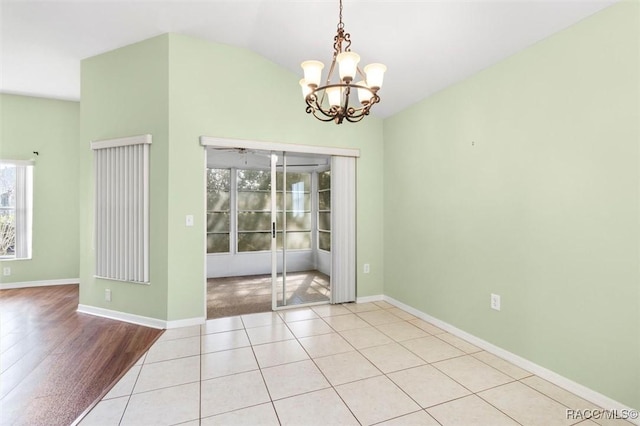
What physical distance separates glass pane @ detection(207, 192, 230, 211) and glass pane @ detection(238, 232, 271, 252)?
24.8 inches

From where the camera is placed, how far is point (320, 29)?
2.97 meters

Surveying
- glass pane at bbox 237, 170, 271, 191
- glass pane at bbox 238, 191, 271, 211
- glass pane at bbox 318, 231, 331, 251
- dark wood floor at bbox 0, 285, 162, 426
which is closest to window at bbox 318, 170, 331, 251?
glass pane at bbox 318, 231, 331, 251

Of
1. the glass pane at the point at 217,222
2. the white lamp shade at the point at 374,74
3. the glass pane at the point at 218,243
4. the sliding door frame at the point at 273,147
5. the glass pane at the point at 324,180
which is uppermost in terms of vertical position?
the white lamp shade at the point at 374,74

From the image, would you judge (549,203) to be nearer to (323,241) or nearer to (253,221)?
(323,241)

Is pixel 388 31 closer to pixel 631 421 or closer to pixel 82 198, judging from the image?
pixel 631 421

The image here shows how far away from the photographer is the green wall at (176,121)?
330cm

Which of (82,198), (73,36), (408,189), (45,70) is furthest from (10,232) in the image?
(408,189)

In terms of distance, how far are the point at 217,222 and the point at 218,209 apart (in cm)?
25

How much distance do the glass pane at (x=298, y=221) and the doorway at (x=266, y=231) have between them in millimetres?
16

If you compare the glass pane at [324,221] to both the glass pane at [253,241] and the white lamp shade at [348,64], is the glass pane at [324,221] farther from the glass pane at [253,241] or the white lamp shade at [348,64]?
the white lamp shade at [348,64]

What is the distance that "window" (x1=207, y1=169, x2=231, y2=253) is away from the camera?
5824mm

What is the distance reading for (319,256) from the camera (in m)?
5.35

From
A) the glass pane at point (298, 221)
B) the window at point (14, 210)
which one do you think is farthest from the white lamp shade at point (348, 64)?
the window at point (14, 210)

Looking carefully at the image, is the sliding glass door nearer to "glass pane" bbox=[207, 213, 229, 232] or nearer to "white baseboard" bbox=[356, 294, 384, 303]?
"white baseboard" bbox=[356, 294, 384, 303]
